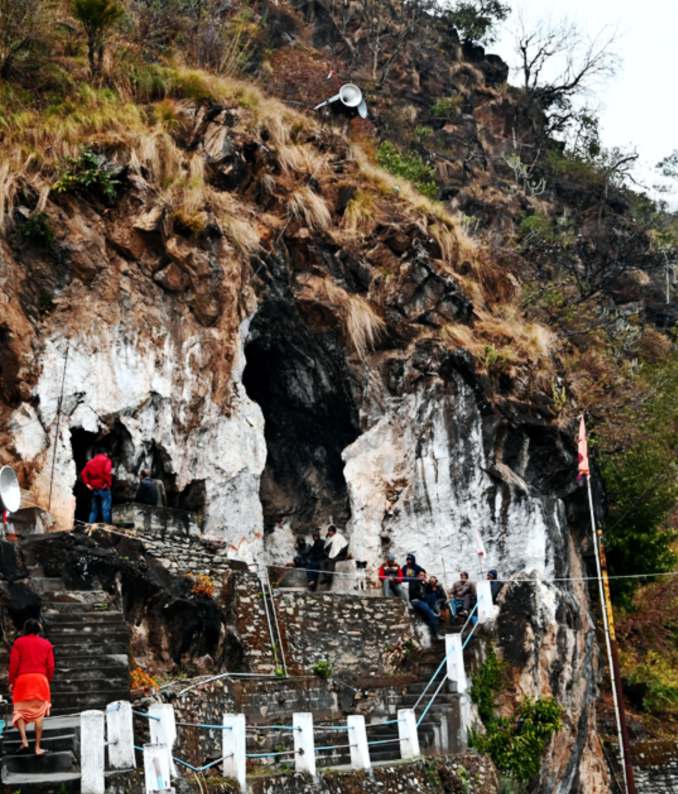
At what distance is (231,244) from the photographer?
20.8m

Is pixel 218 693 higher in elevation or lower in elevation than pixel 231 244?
lower

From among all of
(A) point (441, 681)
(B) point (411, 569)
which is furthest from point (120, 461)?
(A) point (441, 681)

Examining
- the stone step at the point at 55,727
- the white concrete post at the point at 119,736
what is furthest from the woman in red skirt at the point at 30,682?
the white concrete post at the point at 119,736

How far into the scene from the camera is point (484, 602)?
18797 mm

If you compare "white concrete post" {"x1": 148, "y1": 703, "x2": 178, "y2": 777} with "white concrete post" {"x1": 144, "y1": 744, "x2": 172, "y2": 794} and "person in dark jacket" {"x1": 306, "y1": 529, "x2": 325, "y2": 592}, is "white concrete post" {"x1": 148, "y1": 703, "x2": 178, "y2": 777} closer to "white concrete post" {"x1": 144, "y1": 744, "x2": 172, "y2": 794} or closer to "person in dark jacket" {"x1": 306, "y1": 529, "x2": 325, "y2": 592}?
"white concrete post" {"x1": 144, "y1": 744, "x2": 172, "y2": 794}

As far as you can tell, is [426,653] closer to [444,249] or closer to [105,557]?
[105,557]

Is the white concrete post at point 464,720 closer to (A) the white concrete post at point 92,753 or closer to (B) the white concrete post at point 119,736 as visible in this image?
(B) the white concrete post at point 119,736

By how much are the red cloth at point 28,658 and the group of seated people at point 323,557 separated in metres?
9.13

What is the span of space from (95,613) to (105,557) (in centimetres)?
164

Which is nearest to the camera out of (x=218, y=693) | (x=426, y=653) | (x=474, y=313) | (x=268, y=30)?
(x=218, y=693)

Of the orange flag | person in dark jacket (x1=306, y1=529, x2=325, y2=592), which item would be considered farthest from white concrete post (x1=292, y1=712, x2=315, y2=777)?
the orange flag

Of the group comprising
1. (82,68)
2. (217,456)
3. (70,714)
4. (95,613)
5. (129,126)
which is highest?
(82,68)

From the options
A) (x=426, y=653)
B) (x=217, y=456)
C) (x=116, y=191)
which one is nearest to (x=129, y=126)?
(x=116, y=191)

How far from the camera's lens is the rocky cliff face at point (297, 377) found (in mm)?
18562
